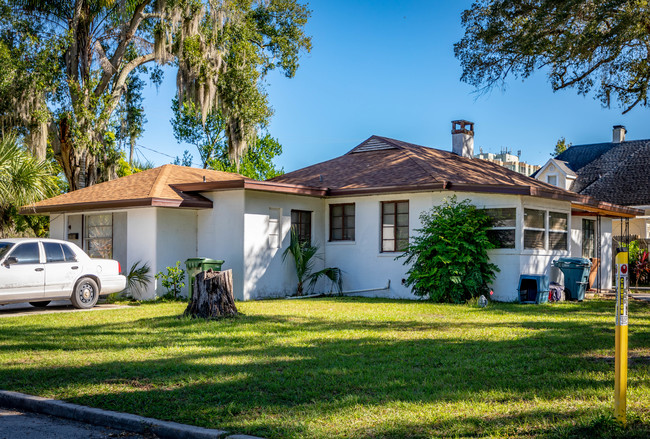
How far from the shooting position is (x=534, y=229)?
60.0ft

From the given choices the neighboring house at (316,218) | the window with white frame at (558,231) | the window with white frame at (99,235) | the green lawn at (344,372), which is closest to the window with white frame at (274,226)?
the neighboring house at (316,218)

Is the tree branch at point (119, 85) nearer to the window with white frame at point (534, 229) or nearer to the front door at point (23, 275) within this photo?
the front door at point (23, 275)

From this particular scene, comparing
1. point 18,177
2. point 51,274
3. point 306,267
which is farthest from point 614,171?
point 51,274

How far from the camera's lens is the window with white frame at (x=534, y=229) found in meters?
18.0

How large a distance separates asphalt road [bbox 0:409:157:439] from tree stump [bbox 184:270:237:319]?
6211 mm

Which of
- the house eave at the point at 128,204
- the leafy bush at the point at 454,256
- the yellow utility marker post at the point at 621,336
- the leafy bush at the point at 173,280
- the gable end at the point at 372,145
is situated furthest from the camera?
the gable end at the point at 372,145

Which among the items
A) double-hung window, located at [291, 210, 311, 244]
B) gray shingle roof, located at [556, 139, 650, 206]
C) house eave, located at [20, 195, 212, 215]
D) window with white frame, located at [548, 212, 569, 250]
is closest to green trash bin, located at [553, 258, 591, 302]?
window with white frame, located at [548, 212, 569, 250]

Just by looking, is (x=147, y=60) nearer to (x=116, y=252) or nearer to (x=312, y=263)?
(x=116, y=252)

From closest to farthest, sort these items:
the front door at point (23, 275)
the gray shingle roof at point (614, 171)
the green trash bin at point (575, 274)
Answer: the front door at point (23, 275) < the green trash bin at point (575, 274) < the gray shingle roof at point (614, 171)

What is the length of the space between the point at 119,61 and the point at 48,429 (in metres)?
23.3

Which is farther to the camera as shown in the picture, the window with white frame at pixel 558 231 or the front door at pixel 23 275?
the window with white frame at pixel 558 231

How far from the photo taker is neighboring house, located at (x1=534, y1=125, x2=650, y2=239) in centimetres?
3102

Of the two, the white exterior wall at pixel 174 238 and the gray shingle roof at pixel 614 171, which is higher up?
the gray shingle roof at pixel 614 171

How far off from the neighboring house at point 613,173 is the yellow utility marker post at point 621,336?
2651cm
